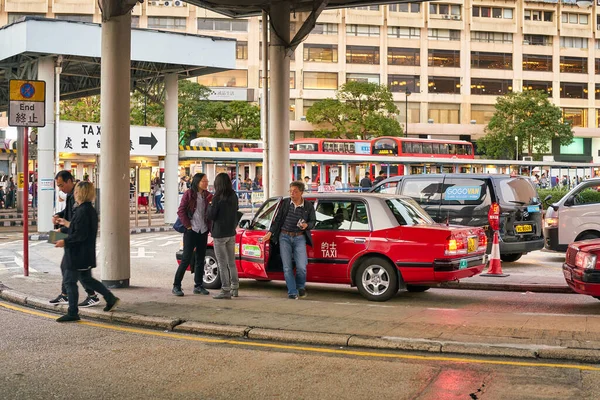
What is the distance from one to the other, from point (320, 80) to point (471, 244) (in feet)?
241

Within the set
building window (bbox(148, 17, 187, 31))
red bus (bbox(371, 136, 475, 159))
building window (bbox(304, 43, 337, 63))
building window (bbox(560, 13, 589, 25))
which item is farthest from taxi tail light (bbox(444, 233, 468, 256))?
building window (bbox(560, 13, 589, 25))

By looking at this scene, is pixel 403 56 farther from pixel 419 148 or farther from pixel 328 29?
pixel 419 148

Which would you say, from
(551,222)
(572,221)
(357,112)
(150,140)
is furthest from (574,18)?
(572,221)

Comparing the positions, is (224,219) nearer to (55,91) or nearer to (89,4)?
(55,91)

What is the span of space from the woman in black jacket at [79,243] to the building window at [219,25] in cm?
7404

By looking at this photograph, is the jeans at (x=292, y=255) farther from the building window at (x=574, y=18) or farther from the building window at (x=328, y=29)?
the building window at (x=574, y=18)

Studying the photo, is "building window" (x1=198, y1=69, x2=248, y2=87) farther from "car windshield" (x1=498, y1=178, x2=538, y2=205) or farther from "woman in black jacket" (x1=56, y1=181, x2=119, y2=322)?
"woman in black jacket" (x1=56, y1=181, x2=119, y2=322)

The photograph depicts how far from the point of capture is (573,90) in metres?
90.1

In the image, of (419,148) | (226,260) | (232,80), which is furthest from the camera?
(232,80)

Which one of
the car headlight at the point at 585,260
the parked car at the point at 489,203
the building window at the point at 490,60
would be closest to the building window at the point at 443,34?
the building window at the point at 490,60

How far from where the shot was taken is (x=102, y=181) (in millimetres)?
12320

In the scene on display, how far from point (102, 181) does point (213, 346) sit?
4.92m

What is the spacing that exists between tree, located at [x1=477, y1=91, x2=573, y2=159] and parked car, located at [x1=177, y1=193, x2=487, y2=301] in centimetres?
6866

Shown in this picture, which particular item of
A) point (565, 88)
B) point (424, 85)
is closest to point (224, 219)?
point (424, 85)
